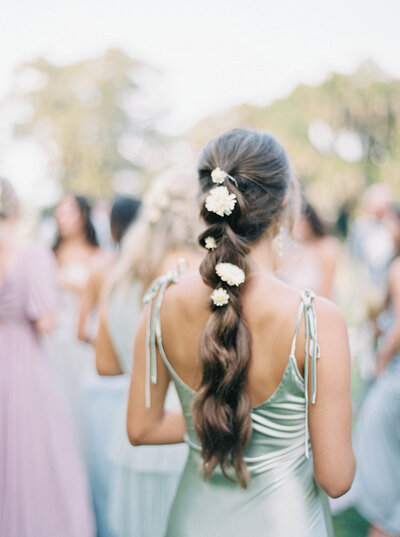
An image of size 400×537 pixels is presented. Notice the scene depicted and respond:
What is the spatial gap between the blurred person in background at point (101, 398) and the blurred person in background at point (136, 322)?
47cm

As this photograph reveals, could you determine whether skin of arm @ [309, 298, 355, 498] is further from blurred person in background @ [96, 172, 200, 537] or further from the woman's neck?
blurred person in background @ [96, 172, 200, 537]

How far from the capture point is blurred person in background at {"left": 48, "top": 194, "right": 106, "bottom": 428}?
5488 millimetres

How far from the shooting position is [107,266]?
12.1ft

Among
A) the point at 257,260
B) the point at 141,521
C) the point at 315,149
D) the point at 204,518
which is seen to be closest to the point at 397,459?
the point at 141,521

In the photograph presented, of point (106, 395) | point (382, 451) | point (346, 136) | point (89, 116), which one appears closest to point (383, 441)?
point (382, 451)

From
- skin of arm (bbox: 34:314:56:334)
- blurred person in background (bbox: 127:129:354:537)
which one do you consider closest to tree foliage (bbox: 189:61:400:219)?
skin of arm (bbox: 34:314:56:334)

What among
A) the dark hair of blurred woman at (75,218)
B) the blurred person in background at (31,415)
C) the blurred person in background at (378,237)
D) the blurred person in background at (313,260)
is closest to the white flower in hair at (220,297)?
the blurred person in background at (31,415)

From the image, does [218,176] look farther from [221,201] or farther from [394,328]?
[394,328]

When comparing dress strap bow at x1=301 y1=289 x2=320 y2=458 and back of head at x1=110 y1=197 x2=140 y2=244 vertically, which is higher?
dress strap bow at x1=301 y1=289 x2=320 y2=458

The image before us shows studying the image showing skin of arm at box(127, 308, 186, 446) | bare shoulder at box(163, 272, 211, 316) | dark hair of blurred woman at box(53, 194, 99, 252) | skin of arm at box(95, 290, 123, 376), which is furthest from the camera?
dark hair of blurred woman at box(53, 194, 99, 252)

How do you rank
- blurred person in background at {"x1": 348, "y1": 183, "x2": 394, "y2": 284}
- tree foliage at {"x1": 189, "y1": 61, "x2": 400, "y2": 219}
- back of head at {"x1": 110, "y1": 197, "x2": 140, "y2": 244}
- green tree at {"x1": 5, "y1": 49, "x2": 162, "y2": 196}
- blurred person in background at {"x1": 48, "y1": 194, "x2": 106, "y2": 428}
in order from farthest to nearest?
green tree at {"x1": 5, "y1": 49, "x2": 162, "y2": 196} < tree foliage at {"x1": 189, "y1": 61, "x2": 400, "y2": 219} < blurred person in background at {"x1": 348, "y1": 183, "x2": 394, "y2": 284} < blurred person in background at {"x1": 48, "y1": 194, "x2": 106, "y2": 428} < back of head at {"x1": 110, "y1": 197, "x2": 140, "y2": 244}

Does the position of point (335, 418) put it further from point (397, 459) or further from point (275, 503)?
point (397, 459)

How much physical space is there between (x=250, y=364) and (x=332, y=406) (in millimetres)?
246

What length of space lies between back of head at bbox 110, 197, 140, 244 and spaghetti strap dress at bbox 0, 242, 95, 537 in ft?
1.58
